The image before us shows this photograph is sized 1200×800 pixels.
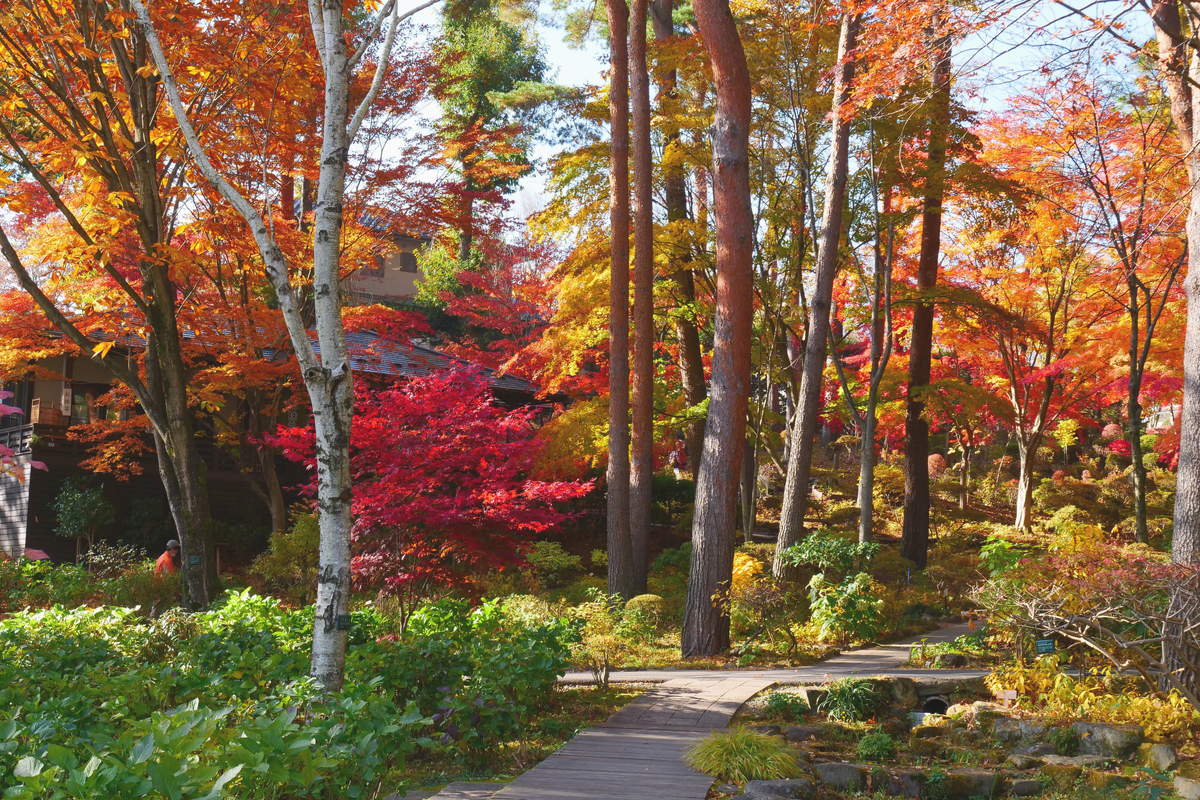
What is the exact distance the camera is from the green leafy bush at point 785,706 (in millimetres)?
7483

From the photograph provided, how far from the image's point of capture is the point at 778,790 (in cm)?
547

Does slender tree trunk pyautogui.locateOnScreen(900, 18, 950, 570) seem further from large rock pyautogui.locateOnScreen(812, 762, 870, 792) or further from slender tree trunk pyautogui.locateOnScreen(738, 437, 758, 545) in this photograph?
large rock pyautogui.locateOnScreen(812, 762, 870, 792)

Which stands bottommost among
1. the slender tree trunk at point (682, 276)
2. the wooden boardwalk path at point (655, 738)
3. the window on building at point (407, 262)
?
the wooden boardwalk path at point (655, 738)

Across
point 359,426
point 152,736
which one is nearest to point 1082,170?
point 359,426

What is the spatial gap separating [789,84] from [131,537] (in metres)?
14.1

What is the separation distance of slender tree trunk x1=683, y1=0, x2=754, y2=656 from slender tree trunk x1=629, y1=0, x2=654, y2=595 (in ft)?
10.0

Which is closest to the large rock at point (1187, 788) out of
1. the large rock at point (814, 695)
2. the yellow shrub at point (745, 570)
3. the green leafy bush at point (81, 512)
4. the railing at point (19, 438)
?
the large rock at point (814, 695)

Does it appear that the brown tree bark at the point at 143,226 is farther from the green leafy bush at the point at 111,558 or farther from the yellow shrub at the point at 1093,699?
the yellow shrub at the point at 1093,699

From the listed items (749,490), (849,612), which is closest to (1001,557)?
(849,612)

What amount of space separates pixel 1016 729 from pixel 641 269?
310 inches

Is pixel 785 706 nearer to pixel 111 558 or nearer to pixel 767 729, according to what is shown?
pixel 767 729

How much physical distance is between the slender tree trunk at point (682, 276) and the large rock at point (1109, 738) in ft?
32.0

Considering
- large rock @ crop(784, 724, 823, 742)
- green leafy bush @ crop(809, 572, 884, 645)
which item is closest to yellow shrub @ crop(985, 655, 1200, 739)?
large rock @ crop(784, 724, 823, 742)

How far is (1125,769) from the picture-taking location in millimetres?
6312
